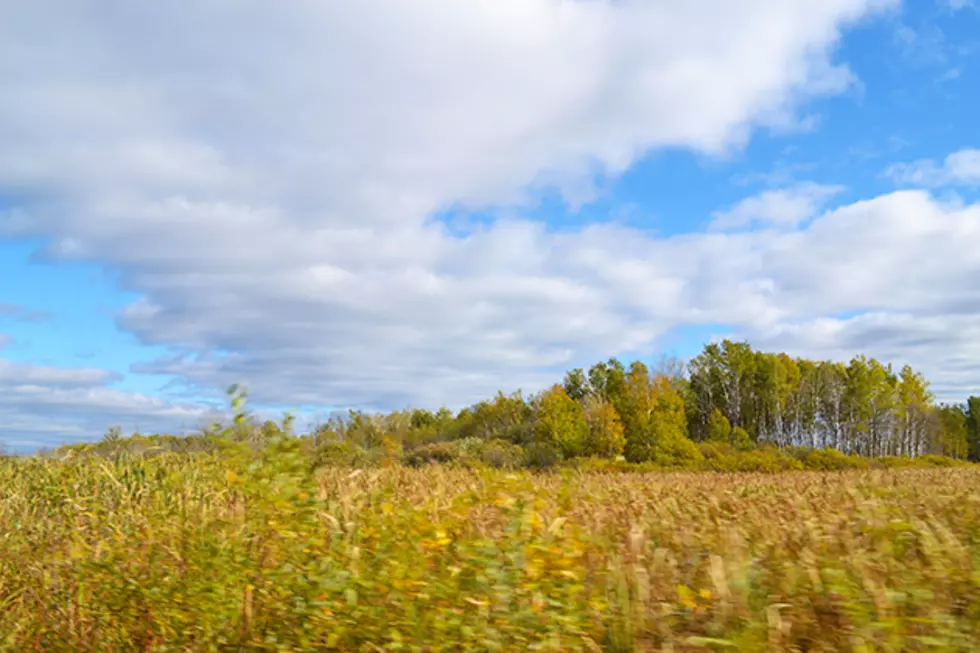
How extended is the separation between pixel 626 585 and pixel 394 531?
110 centimetres

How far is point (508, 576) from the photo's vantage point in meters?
2.73

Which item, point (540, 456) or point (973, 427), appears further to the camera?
point (973, 427)

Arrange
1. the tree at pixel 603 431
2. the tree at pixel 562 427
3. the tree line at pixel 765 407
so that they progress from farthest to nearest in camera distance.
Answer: the tree line at pixel 765 407 < the tree at pixel 603 431 < the tree at pixel 562 427

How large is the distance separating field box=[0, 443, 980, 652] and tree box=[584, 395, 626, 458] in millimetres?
26316

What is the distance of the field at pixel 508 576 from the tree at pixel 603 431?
26.3m

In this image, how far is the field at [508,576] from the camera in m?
2.64

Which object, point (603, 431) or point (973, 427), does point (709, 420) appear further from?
point (973, 427)

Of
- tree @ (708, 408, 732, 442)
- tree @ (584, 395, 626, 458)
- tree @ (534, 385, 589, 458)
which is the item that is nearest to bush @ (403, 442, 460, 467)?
tree @ (534, 385, 589, 458)

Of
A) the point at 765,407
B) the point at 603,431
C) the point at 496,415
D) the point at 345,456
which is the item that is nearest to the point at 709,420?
the point at 765,407

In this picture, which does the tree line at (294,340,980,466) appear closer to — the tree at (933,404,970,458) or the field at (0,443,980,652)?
the tree at (933,404,970,458)

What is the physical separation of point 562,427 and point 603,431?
7.98 ft

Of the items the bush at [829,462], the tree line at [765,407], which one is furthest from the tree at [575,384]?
the bush at [829,462]

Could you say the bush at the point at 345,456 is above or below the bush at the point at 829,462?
below

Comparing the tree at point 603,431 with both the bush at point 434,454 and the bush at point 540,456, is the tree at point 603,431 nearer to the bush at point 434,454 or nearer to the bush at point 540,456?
the bush at point 540,456
